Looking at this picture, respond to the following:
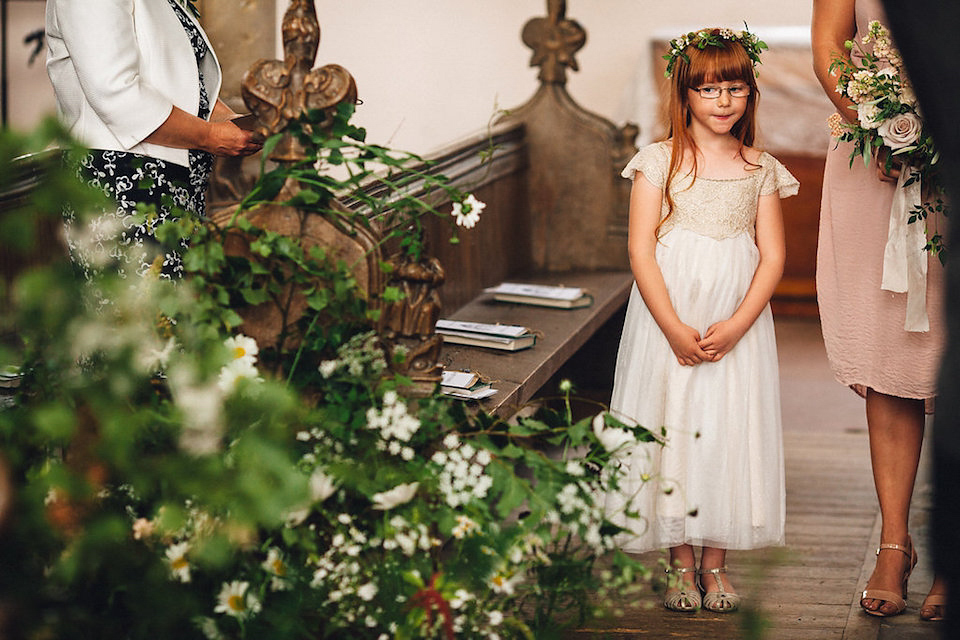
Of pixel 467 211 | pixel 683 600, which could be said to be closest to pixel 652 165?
pixel 467 211

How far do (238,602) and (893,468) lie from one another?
182 cm

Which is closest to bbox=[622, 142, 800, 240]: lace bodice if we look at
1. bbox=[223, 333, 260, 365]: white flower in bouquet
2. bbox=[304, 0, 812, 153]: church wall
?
bbox=[223, 333, 260, 365]: white flower in bouquet

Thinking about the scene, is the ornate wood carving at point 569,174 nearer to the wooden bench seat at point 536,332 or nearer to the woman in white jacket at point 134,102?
the wooden bench seat at point 536,332

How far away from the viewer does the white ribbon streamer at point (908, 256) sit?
2822 mm

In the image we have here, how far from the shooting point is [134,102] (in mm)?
2537

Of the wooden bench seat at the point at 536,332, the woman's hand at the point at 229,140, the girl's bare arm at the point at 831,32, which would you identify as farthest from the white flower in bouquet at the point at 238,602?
the girl's bare arm at the point at 831,32

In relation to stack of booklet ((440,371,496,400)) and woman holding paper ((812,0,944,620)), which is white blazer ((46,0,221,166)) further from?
woman holding paper ((812,0,944,620))

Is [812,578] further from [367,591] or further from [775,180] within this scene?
[367,591]

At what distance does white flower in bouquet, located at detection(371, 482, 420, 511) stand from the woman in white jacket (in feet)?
2.98

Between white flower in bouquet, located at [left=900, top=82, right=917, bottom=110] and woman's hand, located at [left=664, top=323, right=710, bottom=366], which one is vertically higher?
white flower in bouquet, located at [left=900, top=82, right=917, bottom=110]

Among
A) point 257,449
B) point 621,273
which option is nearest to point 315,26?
point 257,449

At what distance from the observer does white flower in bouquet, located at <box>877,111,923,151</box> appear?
2.66 metres

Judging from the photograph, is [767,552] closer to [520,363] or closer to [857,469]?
[520,363]

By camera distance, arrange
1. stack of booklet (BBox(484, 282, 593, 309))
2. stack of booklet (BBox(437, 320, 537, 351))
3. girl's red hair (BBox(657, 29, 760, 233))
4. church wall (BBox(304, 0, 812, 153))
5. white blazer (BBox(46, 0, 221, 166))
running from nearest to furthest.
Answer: white blazer (BBox(46, 0, 221, 166))
girl's red hair (BBox(657, 29, 760, 233))
stack of booklet (BBox(437, 320, 537, 351))
stack of booklet (BBox(484, 282, 593, 309))
church wall (BBox(304, 0, 812, 153))
